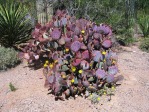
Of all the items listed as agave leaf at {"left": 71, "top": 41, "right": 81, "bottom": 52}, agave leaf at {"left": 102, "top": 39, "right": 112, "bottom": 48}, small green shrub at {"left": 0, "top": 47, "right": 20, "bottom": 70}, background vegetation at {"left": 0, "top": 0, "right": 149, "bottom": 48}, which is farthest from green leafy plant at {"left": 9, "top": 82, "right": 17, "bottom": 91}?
background vegetation at {"left": 0, "top": 0, "right": 149, "bottom": 48}

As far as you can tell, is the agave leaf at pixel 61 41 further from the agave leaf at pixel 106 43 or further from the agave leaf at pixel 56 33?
the agave leaf at pixel 106 43

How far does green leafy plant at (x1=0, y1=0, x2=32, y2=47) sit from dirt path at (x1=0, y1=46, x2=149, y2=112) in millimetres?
939

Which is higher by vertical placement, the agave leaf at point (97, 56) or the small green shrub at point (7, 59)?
the agave leaf at point (97, 56)

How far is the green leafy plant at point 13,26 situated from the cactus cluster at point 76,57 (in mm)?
1152

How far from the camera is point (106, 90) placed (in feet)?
18.3

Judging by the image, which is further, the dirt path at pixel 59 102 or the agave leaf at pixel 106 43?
the agave leaf at pixel 106 43

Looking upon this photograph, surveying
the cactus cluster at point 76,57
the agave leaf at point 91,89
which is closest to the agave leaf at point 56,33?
the cactus cluster at point 76,57

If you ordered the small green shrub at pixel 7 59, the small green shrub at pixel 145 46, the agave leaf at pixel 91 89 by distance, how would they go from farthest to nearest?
the small green shrub at pixel 145 46 < the small green shrub at pixel 7 59 < the agave leaf at pixel 91 89

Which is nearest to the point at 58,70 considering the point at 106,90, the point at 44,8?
the point at 106,90

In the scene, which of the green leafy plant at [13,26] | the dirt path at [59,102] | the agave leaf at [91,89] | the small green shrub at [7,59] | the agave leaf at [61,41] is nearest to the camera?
the dirt path at [59,102]

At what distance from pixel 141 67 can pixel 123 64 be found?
35 cm

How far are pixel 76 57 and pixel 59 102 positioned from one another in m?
0.77

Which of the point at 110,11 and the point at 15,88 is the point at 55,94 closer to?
the point at 15,88

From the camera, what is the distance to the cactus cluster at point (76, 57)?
5.41 m
